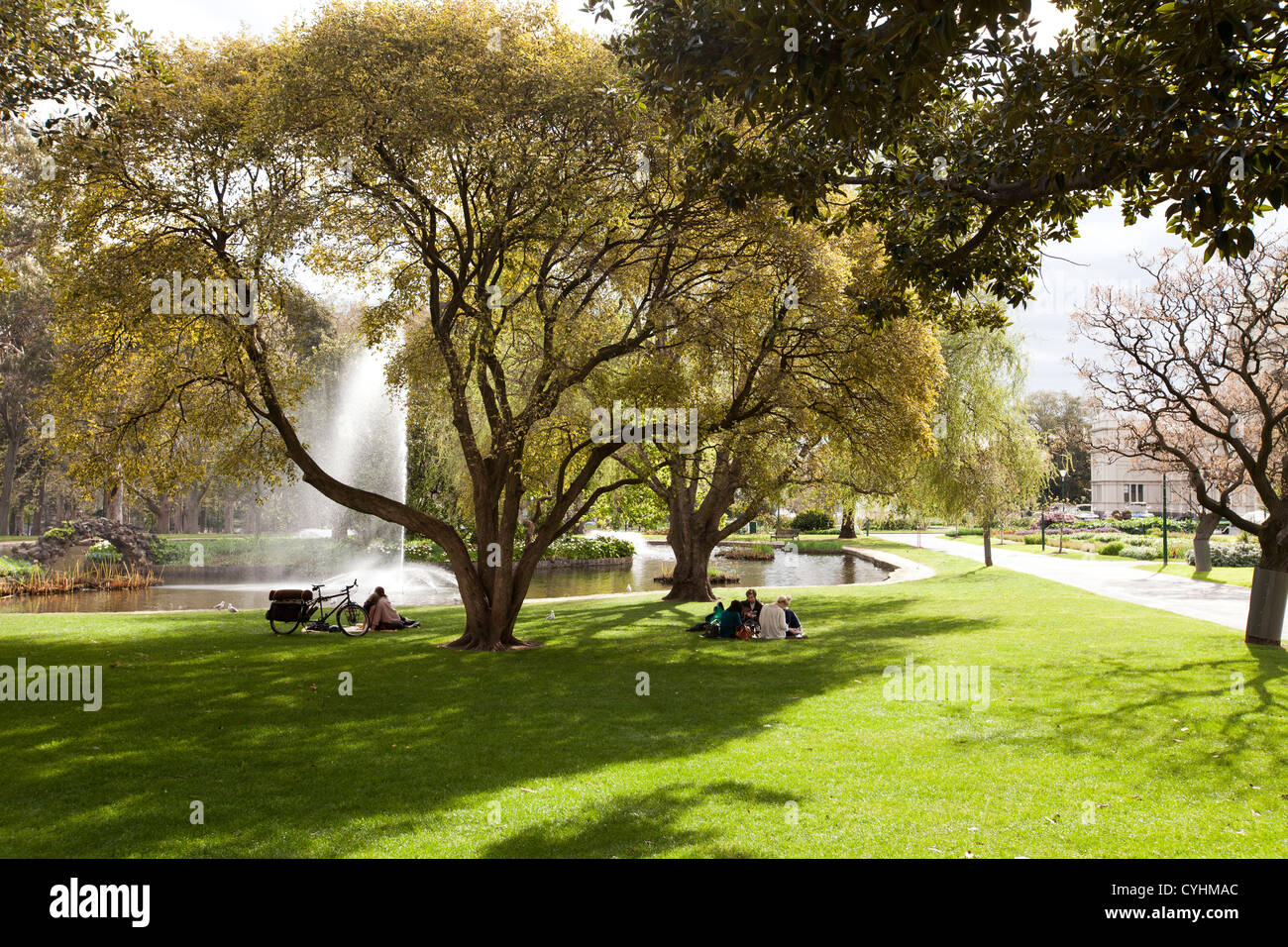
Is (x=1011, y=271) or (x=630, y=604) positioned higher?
(x=1011, y=271)

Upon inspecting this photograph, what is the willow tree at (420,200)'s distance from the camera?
12.1 meters

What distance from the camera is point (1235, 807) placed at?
6.88m

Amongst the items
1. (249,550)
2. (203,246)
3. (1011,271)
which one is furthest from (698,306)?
(249,550)

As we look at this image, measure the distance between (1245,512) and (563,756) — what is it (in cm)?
7246

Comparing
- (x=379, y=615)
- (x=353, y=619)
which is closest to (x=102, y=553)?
(x=353, y=619)

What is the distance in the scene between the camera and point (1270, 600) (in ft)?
46.9

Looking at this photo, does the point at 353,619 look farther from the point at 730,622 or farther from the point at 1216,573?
the point at 1216,573

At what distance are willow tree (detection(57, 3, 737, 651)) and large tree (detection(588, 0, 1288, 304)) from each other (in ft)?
7.55

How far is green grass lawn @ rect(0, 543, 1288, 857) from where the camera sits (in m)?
6.09

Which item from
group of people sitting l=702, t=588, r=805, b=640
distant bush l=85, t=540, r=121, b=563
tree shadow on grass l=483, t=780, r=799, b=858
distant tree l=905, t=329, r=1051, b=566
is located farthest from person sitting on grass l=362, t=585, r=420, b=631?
distant bush l=85, t=540, r=121, b=563

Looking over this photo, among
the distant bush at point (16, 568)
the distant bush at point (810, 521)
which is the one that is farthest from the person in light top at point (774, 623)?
the distant bush at point (810, 521)

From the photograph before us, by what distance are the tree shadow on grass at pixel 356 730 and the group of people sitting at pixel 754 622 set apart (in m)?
0.52

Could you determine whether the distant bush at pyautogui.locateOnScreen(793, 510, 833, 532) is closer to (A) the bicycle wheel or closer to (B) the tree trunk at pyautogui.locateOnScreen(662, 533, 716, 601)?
(B) the tree trunk at pyautogui.locateOnScreen(662, 533, 716, 601)
